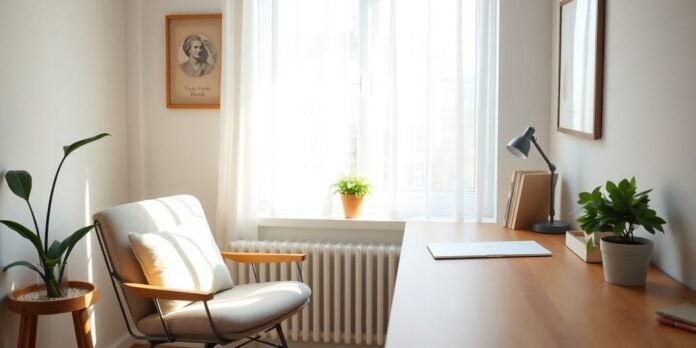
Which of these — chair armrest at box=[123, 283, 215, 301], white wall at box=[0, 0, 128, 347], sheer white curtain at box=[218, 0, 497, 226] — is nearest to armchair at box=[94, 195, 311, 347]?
chair armrest at box=[123, 283, 215, 301]

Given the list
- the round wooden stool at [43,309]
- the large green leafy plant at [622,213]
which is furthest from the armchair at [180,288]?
the large green leafy plant at [622,213]

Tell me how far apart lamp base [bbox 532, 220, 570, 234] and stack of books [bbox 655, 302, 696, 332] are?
1077 millimetres

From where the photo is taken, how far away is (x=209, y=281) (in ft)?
9.37

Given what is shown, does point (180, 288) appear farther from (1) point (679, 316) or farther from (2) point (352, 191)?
(1) point (679, 316)

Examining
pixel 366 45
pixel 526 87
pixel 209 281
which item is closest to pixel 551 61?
pixel 526 87

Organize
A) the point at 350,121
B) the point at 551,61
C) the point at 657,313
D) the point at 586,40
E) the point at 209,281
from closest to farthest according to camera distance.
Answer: the point at 657,313 < the point at 586,40 < the point at 209,281 < the point at 551,61 < the point at 350,121

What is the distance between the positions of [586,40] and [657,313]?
1.28m

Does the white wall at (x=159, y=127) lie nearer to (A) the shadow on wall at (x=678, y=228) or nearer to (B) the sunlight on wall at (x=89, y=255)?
(B) the sunlight on wall at (x=89, y=255)

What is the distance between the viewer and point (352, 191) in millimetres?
3383

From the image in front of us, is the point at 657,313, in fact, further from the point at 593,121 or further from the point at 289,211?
the point at 289,211

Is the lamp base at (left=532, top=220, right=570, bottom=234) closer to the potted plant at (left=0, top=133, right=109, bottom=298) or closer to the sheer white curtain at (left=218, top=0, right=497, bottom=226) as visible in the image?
the sheer white curtain at (left=218, top=0, right=497, bottom=226)

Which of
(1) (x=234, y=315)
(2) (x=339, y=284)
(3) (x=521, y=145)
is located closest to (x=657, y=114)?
(3) (x=521, y=145)

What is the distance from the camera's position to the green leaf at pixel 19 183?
2590mm

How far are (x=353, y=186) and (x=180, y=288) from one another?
1.03 metres
